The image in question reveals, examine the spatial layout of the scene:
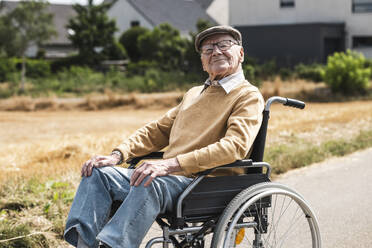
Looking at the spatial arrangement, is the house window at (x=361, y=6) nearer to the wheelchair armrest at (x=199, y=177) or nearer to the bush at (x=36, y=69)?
the bush at (x=36, y=69)

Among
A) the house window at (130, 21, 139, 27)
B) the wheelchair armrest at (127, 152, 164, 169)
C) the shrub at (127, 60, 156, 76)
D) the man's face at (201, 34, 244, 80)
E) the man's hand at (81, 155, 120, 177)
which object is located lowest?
the shrub at (127, 60, 156, 76)

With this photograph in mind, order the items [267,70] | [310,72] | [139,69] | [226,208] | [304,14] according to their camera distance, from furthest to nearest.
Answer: [304,14] → [139,69] → [267,70] → [310,72] → [226,208]

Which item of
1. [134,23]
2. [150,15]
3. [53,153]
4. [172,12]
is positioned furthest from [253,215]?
[172,12]

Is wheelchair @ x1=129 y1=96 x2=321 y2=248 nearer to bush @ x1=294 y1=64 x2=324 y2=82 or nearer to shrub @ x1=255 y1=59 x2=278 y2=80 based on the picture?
bush @ x1=294 y1=64 x2=324 y2=82

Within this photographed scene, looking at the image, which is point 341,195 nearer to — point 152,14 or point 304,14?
point 304,14

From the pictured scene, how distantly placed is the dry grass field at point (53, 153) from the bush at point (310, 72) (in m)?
5.11

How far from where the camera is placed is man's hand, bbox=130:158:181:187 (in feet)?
10.1

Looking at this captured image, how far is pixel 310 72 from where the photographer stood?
2580cm

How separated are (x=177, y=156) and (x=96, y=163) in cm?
54

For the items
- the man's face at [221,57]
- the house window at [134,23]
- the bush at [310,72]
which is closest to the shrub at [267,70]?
the bush at [310,72]

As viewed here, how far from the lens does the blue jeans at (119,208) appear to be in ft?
9.91

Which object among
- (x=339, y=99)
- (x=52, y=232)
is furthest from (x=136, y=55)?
(x=52, y=232)

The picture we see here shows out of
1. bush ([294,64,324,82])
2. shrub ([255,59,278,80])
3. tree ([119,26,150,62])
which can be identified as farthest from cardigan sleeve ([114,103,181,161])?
tree ([119,26,150,62])

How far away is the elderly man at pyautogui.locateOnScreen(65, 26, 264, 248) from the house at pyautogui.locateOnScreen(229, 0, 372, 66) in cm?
2642
